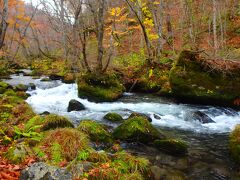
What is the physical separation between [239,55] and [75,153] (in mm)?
11234

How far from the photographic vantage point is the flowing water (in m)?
6.92

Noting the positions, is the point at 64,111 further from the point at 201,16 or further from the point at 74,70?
the point at 201,16

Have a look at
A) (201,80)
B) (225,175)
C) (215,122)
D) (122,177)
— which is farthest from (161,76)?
(122,177)

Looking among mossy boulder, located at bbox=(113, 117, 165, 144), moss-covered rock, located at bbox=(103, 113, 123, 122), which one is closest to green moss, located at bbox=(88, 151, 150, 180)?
mossy boulder, located at bbox=(113, 117, 165, 144)

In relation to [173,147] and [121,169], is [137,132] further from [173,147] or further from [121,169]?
[121,169]

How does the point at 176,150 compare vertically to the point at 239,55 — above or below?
below

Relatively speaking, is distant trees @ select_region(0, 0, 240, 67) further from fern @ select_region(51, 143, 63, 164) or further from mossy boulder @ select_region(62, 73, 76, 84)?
fern @ select_region(51, 143, 63, 164)

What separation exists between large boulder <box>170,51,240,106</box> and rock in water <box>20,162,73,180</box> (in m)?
10.3

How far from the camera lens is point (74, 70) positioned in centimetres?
2220

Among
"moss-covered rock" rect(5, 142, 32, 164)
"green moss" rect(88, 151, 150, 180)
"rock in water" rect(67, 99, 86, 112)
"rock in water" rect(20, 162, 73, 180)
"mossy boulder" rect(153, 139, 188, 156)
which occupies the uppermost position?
"rock in water" rect(20, 162, 73, 180)

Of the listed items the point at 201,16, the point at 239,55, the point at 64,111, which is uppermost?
the point at 201,16

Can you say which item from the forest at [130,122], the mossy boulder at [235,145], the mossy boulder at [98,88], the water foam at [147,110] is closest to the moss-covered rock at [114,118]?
the forest at [130,122]

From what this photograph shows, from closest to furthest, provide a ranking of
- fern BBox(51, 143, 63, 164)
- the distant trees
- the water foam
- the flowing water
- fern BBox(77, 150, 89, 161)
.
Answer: fern BBox(51, 143, 63, 164), fern BBox(77, 150, 89, 161), the flowing water, the water foam, the distant trees

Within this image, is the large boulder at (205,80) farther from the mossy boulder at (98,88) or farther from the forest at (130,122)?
the mossy boulder at (98,88)
